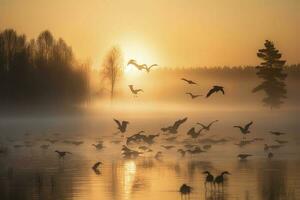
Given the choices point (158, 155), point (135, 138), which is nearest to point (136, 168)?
point (158, 155)

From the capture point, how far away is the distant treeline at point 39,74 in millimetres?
51000

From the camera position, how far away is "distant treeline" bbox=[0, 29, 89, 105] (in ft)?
167

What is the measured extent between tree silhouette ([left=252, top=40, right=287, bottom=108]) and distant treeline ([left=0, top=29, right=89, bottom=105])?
1003 cm

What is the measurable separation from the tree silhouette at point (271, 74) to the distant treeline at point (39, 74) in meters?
10.0

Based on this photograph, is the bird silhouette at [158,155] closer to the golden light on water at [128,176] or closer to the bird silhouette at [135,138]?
the golden light on water at [128,176]

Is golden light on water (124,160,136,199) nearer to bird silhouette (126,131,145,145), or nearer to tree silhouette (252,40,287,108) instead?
bird silhouette (126,131,145,145)

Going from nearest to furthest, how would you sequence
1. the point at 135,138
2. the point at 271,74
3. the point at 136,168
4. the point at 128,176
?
the point at 128,176 < the point at 136,168 < the point at 135,138 < the point at 271,74

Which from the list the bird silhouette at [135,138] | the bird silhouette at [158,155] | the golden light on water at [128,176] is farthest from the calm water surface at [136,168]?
the bird silhouette at [135,138]

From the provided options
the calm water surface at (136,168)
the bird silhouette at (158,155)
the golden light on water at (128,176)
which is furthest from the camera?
the bird silhouette at (158,155)

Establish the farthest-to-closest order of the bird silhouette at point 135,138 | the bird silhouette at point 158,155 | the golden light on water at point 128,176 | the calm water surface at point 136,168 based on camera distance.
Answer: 1. the bird silhouette at point 135,138
2. the bird silhouette at point 158,155
3. the golden light on water at point 128,176
4. the calm water surface at point 136,168

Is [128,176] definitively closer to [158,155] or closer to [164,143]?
[158,155]

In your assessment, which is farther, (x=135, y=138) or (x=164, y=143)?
(x=164, y=143)

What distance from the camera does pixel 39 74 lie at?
52656mm

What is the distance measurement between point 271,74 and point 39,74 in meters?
13.7
